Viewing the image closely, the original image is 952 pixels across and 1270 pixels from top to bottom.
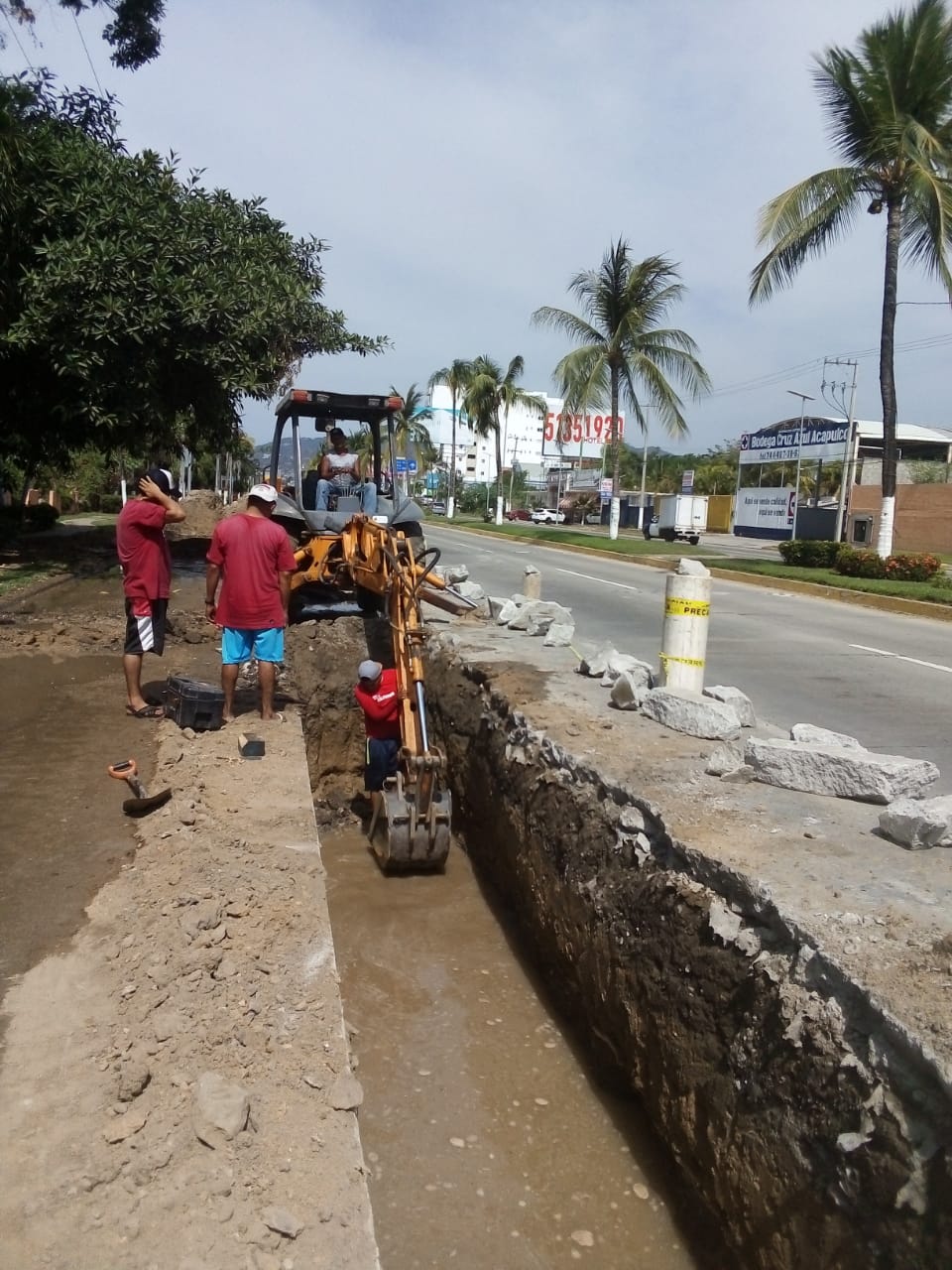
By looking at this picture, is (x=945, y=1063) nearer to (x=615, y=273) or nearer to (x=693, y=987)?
(x=693, y=987)

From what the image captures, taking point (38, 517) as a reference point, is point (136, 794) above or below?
below

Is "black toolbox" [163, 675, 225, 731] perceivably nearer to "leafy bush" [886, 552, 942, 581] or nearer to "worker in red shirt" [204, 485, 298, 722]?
"worker in red shirt" [204, 485, 298, 722]

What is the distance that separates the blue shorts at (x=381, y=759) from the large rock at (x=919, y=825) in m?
3.49

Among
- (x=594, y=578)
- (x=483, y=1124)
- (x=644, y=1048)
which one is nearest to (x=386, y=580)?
(x=483, y=1124)

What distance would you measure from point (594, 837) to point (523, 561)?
58.6 feet

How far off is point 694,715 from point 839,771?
118cm

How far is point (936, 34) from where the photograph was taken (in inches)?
631

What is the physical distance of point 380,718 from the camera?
251 inches

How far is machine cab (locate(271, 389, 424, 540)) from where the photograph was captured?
949cm

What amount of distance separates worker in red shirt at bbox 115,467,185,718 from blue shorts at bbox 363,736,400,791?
164 cm

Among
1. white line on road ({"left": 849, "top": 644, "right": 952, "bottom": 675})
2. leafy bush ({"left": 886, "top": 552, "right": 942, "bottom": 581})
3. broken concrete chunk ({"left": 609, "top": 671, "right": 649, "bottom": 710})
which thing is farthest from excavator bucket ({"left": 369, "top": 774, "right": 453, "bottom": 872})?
leafy bush ({"left": 886, "top": 552, "right": 942, "bottom": 581})

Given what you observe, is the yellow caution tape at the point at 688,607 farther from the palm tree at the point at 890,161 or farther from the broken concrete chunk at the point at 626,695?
the palm tree at the point at 890,161

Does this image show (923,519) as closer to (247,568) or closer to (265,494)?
(265,494)

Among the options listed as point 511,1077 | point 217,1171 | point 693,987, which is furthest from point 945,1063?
point 511,1077
